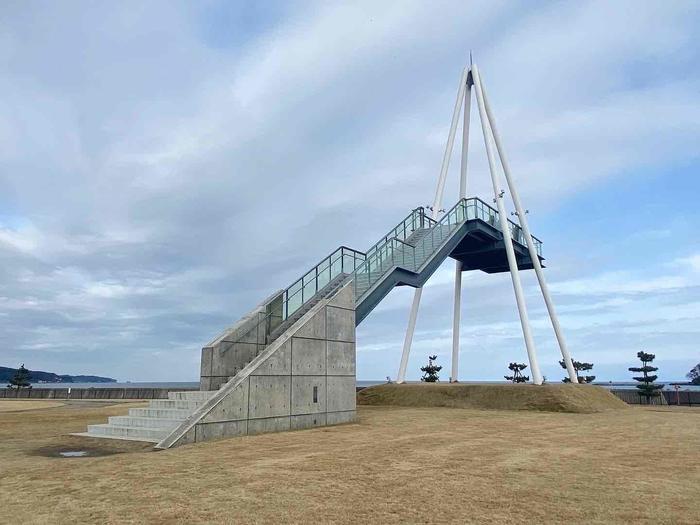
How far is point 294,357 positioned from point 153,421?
4476 millimetres

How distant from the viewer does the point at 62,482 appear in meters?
8.44

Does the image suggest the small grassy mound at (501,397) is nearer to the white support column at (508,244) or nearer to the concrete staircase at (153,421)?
the white support column at (508,244)

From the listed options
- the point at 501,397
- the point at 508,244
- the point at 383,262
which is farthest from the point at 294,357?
the point at 508,244

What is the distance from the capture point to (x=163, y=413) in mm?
15367

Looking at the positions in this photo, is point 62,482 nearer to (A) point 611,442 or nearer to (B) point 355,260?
(A) point 611,442

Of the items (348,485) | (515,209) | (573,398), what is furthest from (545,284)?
(348,485)

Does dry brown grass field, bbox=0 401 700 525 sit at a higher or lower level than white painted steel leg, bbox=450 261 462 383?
lower

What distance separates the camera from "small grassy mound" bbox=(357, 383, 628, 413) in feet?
79.2

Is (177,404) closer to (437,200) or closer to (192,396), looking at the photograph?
(192,396)

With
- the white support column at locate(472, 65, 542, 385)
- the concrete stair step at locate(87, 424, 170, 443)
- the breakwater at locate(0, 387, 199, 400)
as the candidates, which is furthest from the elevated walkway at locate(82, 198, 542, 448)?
Answer: the breakwater at locate(0, 387, 199, 400)

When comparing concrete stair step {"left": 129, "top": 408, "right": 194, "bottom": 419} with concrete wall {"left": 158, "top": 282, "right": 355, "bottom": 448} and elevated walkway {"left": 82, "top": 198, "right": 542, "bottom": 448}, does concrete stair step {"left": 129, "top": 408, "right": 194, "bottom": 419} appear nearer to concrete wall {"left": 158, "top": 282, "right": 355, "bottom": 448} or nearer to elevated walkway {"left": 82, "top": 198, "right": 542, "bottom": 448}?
elevated walkway {"left": 82, "top": 198, "right": 542, "bottom": 448}

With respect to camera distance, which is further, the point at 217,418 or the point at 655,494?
the point at 217,418

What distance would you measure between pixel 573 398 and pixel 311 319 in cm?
1400

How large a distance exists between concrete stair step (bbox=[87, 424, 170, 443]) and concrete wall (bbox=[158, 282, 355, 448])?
3.72 ft
